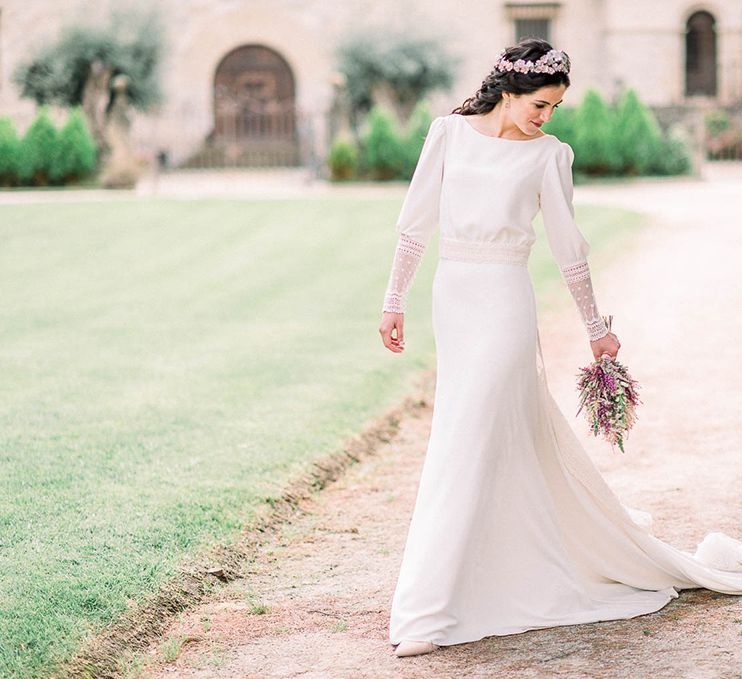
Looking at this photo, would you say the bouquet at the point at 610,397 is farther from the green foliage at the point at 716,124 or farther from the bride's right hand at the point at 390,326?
the green foliage at the point at 716,124

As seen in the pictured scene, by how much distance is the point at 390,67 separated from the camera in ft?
102

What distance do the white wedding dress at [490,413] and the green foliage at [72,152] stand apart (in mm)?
21924

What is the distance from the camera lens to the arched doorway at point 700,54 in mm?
35094

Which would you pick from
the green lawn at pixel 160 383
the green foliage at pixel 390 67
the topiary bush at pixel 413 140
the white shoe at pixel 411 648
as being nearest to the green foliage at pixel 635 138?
the topiary bush at pixel 413 140

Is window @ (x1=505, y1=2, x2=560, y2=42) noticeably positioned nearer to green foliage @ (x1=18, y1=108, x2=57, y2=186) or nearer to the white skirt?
green foliage @ (x1=18, y1=108, x2=57, y2=186)

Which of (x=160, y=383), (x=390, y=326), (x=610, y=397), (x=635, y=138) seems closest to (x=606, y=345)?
(x=610, y=397)

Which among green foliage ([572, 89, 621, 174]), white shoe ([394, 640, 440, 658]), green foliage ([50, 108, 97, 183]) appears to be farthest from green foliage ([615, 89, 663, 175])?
white shoe ([394, 640, 440, 658])

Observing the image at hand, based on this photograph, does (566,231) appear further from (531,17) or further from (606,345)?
(531,17)

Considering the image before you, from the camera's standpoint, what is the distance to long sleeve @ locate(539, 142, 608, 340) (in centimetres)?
404

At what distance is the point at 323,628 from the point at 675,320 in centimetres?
716

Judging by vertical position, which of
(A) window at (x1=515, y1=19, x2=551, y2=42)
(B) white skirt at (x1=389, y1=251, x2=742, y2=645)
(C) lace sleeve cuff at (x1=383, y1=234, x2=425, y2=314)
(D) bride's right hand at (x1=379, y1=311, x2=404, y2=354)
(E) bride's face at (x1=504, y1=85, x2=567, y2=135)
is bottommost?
(B) white skirt at (x1=389, y1=251, x2=742, y2=645)

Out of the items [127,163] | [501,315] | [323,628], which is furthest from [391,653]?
[127,163]

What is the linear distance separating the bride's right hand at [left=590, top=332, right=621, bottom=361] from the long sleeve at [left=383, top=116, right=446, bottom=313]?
0.67m

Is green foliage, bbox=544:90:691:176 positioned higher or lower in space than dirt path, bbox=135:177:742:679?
higher
